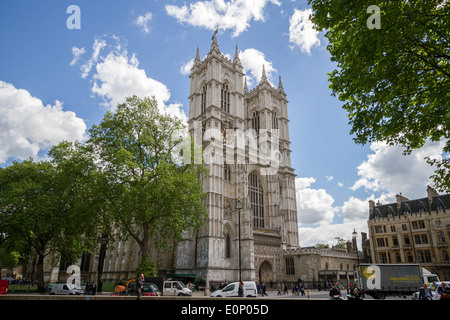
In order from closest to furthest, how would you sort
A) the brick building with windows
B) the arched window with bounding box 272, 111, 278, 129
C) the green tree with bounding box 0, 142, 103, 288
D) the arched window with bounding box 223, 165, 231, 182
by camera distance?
the green tree with bounding box 0, 142, 103, 288 < the brick building with windows < the arched window with bounding box 223, 165, 231, 182 < the arched window with bounding box 272, 111, 278, 129

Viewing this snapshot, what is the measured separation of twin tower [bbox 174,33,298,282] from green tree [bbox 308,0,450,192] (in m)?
20.6

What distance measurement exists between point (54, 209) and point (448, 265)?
44562 mm

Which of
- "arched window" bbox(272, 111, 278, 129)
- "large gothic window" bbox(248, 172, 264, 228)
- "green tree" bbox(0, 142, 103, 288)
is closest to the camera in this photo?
"green tree" bbox(0, 142, 103, 288)

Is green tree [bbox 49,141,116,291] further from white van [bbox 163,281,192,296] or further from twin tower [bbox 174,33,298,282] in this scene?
twin tower [bbox 174,33,298,282]

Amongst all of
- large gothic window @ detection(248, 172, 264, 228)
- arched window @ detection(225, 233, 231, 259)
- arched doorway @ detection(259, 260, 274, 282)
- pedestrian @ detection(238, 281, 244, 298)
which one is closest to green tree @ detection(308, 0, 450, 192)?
pedestrian @ detection(238, 281, 244, 298)

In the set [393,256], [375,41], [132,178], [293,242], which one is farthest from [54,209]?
[393,256]

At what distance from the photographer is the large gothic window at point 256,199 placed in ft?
133

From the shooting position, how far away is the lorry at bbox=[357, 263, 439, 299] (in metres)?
21.6

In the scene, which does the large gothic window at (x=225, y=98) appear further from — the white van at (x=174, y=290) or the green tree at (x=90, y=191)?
the white van at (x=174, y=290)

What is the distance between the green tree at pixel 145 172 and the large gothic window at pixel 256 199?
17759 mm

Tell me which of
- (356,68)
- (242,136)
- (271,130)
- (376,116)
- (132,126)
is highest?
(271,130)

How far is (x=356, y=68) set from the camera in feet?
30.5
